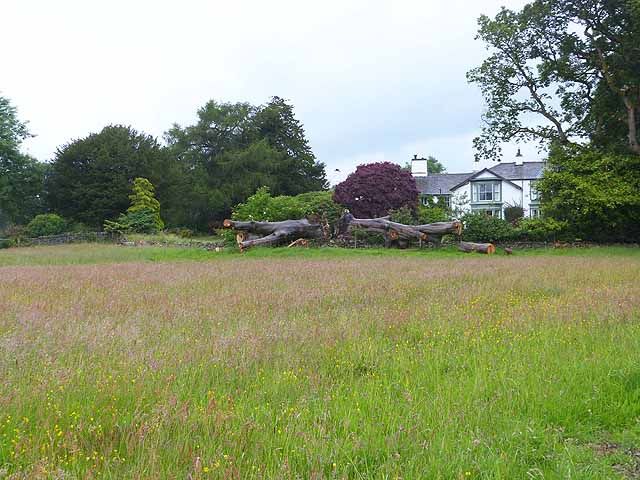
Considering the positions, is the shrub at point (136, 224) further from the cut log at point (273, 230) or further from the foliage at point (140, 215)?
the cut log at point (273, 230)

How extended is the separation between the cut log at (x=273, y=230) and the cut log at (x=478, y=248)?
6940 mm

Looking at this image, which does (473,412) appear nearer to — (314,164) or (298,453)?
(298,453)

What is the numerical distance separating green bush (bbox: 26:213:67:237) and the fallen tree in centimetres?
2645

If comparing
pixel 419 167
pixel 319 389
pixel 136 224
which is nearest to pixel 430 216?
pixel 136 224

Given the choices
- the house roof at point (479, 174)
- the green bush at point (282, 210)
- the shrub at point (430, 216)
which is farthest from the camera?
the house roof at point (479, 174)

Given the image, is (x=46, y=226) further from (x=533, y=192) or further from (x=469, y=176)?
(x=469, y=176)

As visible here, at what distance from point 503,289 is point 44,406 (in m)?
8.47

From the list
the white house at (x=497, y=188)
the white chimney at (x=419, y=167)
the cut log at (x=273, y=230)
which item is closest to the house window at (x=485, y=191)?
the white house at (x=497, y=188)

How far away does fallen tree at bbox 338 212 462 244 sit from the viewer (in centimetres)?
2348

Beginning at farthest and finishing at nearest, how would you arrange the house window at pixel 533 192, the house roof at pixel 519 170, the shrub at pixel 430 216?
the house roof at pixel 519 170 < the house window at pixel 533 192 < the shrub at pixel 430 216

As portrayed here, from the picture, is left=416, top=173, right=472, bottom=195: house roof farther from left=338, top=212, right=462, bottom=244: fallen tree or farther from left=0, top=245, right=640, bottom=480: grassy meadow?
left=0, top=245, right=640, bottom=480: grassy meadow

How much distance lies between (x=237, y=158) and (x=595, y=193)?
3463cm

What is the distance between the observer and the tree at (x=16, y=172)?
45469 millimetres

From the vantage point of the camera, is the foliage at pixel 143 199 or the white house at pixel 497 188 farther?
the white house at pixel 497 188
